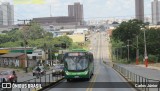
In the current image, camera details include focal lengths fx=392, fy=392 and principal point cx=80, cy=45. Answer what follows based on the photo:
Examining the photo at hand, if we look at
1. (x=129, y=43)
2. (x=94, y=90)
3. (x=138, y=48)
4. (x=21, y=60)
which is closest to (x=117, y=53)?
(x=129, y=43)

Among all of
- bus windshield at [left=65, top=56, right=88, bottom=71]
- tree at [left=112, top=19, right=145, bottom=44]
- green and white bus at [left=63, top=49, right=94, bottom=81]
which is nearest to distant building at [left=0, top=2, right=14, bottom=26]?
green and white bus at [left=63, top=49, right=94, bottom=81]

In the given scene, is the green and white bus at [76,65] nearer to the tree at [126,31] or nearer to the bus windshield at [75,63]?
the bus windshield at [75,63]

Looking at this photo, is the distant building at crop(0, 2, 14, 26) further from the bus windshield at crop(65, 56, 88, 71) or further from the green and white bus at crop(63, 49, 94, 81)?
the bus windshield at crop(65, 56, 88, 71)

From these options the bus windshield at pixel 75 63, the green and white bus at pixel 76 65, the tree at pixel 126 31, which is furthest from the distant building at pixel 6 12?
the tree at pixel 126 31

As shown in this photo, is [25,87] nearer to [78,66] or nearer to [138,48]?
[78,66]

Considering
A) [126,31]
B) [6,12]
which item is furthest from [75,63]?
[126,31]

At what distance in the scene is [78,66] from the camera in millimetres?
39688

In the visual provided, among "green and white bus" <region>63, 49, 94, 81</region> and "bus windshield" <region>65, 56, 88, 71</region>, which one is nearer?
"green and white bus" <region>63, 49, 94, 81</region>

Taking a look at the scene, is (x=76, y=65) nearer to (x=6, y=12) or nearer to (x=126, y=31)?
(x=6, y=12)

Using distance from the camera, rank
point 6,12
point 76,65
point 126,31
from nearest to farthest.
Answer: point 76,65
point 6,12
point 126,31

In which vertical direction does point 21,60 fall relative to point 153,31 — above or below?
below

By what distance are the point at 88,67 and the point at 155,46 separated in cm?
10376

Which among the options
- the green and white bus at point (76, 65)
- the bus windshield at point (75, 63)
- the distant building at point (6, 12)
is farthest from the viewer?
the distant building at point (6, 12)

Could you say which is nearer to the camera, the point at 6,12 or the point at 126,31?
the point at 6,12
